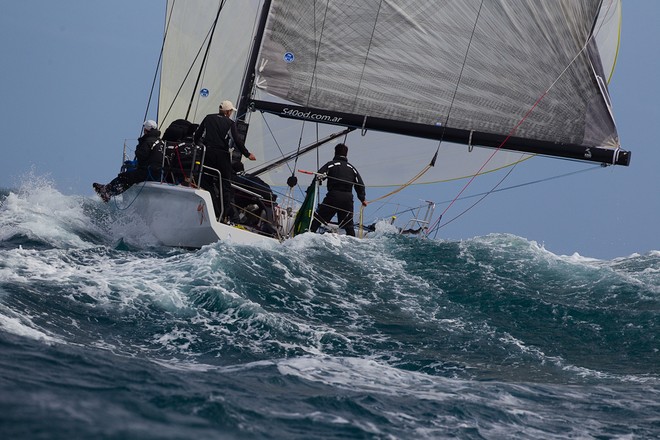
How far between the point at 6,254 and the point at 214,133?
10.4 ft

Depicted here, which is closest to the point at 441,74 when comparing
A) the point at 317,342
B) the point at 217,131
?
the point at 217,131

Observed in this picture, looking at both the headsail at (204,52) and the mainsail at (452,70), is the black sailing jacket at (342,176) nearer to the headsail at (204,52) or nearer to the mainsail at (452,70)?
the mainsail at (452,70)

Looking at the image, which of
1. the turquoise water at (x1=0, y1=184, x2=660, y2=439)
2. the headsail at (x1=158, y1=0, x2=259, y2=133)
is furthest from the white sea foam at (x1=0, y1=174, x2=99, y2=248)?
the headsail at (x1=158, y1=0, x2=259, y2=133)

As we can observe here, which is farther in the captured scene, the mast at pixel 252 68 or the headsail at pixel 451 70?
the mast at pixel 252 68

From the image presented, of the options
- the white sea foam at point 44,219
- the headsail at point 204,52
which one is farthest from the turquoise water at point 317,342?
the headsail at point 204,52

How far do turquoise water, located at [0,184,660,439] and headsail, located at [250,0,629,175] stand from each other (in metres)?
1.58

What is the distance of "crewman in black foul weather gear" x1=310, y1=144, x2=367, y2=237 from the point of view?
10531mm

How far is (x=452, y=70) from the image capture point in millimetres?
10875

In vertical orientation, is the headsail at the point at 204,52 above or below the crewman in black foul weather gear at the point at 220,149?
above

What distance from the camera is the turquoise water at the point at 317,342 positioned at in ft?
12.7

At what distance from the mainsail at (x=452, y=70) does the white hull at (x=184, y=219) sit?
79.8 inches

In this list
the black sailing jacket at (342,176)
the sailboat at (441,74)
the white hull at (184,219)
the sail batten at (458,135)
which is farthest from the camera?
the black sailing jacket at (342,176)

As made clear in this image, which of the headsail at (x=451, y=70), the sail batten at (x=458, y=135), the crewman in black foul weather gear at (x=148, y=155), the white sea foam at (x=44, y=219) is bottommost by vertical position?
the white sea foam at (x=44, y=219)

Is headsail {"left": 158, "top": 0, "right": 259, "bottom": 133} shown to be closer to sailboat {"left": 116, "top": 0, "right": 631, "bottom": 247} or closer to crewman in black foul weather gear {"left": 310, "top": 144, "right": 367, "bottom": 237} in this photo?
sailboat {"left": 116, "top": 0, "right": 631, "bottom": 247}
